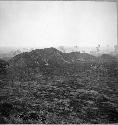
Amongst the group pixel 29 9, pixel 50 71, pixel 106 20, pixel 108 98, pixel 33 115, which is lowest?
pixel 33 115

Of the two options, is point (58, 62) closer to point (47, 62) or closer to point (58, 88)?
point (47, 62)

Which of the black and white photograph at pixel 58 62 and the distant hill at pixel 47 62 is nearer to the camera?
the black and white photograph at pixel 58 62

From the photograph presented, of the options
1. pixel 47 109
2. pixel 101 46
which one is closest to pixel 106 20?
pixel 101 46

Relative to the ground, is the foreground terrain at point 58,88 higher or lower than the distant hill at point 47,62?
lower

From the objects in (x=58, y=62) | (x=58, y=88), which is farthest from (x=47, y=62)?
(x=58, y=88)

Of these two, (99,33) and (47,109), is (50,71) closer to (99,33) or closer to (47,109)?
(47,109)

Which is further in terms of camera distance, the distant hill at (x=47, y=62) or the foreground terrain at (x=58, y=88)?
the distant hill at (x=47, y=62)
